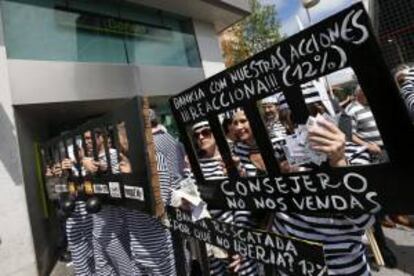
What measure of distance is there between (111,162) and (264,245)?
1.83 metres

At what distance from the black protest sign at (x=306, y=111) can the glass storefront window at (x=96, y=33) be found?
566 centimetres

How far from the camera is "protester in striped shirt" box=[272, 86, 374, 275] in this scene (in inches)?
65.3

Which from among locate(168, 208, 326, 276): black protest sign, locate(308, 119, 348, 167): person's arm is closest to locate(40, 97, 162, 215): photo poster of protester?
locate(168, 208, 326, 276): black protest sign

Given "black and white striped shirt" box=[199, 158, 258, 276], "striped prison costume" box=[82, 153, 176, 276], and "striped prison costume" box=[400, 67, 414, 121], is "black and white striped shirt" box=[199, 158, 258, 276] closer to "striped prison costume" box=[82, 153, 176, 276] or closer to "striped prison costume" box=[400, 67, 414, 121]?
"striped prison costume" box=[82, 153, 176, 276]

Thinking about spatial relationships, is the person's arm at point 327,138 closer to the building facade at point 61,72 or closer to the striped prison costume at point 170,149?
the striped prison costume at point 170,149

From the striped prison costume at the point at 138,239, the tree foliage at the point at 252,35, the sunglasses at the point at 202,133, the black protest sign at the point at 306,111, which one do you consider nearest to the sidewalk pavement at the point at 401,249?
the striped prison costume at the point at 138,239

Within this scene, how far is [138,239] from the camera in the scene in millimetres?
3363

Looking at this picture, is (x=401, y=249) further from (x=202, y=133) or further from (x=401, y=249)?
(x=202, y=133)

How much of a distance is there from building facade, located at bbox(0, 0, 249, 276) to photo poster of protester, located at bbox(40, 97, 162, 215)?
178cm

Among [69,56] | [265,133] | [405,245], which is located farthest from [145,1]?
[265,133]

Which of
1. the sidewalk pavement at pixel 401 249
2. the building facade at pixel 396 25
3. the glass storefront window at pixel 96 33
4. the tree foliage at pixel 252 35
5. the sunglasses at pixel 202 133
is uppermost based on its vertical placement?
the tree foliage at pixel 252 35

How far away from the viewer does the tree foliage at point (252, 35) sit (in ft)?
59.3

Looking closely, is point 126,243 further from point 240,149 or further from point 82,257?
point 240,149

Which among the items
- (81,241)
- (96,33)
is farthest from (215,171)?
(96,33)
